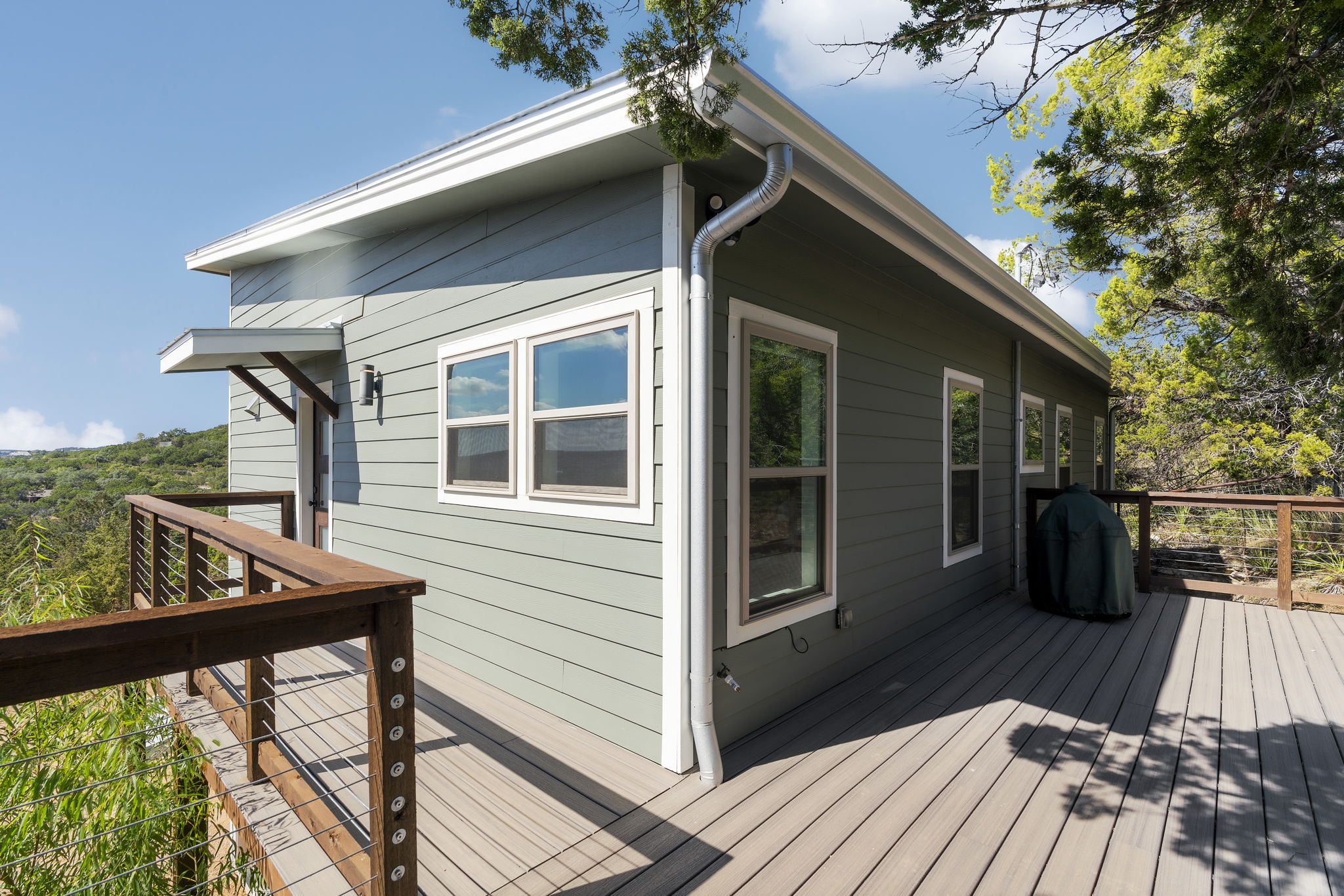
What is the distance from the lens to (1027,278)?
13008mm

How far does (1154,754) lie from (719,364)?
2.56 meters

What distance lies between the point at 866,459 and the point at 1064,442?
20.0ft

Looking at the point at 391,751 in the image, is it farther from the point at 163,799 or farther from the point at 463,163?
the point at 463,163

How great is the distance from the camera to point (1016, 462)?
20.1ft

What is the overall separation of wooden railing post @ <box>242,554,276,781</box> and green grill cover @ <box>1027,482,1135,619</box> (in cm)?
531

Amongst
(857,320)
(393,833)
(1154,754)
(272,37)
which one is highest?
(272,37)

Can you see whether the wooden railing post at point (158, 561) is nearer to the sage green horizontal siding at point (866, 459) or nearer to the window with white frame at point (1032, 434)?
the sage green horizontal siding at point (866, 459)

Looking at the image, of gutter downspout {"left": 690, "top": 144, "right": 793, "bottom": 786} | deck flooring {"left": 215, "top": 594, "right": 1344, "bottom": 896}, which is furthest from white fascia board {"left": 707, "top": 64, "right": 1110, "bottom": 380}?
deck flooring {"left": 215, "top": 594, "right": 1344, "bottom": 896}

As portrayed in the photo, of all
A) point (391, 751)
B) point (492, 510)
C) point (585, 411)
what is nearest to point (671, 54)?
point (585, 411)

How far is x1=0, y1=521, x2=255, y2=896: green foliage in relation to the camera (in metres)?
2.14

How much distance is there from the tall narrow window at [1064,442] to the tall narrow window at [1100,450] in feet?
6.60

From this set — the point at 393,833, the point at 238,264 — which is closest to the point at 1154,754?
the point at 393,833

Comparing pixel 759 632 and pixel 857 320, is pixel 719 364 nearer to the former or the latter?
pixel 759 632

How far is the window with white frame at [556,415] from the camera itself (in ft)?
8.75
